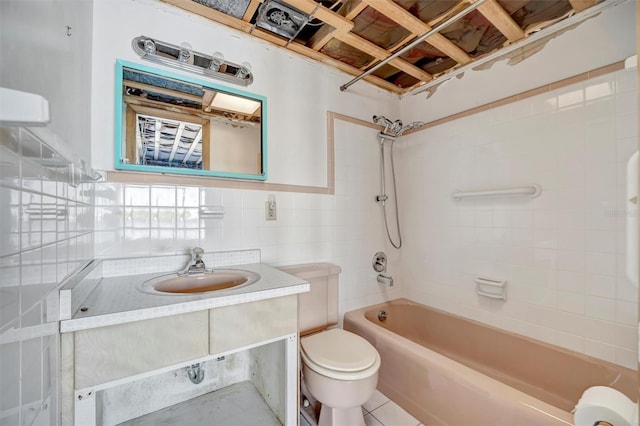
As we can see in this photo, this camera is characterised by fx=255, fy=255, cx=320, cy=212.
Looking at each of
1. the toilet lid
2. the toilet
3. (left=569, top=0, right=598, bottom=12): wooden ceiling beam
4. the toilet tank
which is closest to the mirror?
the toilet tank

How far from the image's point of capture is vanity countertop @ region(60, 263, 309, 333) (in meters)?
0.73

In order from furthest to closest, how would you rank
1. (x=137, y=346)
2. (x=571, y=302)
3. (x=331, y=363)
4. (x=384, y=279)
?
(x=384, y=279)
(x=571, y=302)
(x=331, y=363)
(x=137, y=346)

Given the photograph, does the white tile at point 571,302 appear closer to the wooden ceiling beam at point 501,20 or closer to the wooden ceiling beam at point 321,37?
the wooden ceiling beam at point 501,20

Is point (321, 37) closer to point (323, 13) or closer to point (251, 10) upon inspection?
point (323, 13)

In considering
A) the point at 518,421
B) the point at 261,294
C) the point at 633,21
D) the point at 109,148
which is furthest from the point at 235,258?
the point at 633,21

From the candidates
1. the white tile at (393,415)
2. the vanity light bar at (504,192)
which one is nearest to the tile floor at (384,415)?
the white tile at (393,415)

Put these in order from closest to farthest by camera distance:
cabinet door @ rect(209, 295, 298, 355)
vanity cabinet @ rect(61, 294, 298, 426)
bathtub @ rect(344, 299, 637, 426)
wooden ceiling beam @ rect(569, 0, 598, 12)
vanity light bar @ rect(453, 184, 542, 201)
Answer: vanity cabinet @ rect(61, 294, 298, 426) < cabinet door @ rect(209, 295, 298, 355) < bathtub @ rect(344, 299, 637, 426) < wooden ceiling beam @ rect(569, 0, 598, 12) < vanity light bar @ rect(453, 184, 542, 201)

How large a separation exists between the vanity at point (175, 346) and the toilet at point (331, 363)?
0.15m

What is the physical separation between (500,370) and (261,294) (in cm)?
167

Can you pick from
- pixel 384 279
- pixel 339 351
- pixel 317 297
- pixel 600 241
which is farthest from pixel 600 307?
pixel 317 297

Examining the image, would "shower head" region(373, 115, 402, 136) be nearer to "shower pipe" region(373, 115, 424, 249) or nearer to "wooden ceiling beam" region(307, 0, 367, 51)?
"shower pipe" region(373, 115, 424, 249)

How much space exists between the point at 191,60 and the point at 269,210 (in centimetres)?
91

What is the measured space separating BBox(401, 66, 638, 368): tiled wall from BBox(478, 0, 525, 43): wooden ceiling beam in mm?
403

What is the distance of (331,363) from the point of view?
1.19 m
